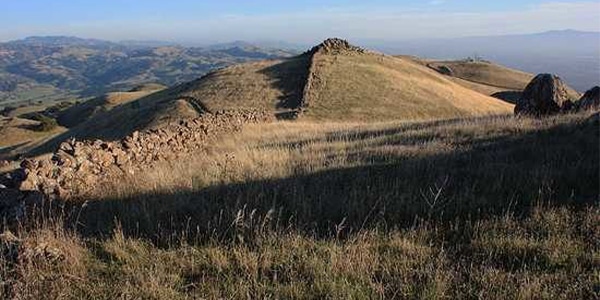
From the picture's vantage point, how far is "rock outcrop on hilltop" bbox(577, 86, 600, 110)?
1827 cm

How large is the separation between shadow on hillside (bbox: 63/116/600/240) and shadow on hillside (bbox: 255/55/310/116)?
32766mm

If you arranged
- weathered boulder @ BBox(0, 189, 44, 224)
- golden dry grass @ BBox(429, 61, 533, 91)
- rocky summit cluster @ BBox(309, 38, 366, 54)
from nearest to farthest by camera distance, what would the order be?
weathered boulder @ BBox(0, 189, 44, 224) < rocky summit cluster @ BBox(309, 38, 366, 54) < golden dry grass @ BBox(429, 61, 533, 91)

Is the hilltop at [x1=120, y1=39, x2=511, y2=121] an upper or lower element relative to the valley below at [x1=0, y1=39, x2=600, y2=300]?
lower

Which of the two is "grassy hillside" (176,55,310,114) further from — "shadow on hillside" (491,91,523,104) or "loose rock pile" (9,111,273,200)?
"loose rock pile" (9,111,273,200)

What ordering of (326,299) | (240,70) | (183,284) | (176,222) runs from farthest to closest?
(240,70)
(176,222)
(183,284)
(326,299)

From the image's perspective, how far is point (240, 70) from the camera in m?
52.8

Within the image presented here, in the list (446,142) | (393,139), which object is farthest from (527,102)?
(446,142)

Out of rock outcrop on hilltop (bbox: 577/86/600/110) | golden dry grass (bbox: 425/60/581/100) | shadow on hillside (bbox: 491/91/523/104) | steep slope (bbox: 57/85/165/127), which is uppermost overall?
rock outcrop on hilltop (bbox: 577/86/600/110)

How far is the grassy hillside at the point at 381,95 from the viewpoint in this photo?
41156 mm

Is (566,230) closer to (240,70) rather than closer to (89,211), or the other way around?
(89,211)

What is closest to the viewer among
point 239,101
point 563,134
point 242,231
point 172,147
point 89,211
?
point 242,231

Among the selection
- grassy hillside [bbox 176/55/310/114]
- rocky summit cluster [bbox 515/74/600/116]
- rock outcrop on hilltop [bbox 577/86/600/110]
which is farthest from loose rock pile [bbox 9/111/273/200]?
grassy hillside [bbox 176/55/310/114]

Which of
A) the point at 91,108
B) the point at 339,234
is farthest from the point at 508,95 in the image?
the point at 339,234

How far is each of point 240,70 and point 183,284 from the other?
47902 mm
